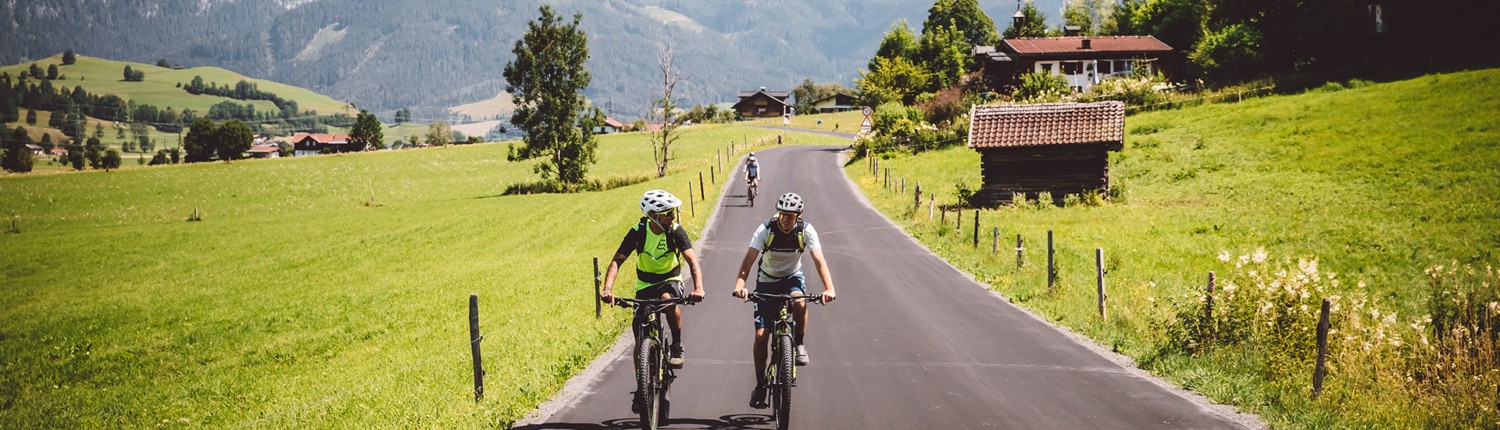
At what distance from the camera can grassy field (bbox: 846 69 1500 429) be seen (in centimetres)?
944

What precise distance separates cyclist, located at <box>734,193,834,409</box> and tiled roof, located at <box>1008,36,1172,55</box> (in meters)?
69.9

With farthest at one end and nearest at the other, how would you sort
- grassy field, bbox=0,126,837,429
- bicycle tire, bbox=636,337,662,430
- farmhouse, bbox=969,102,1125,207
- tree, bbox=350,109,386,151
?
tree, bbox=350,109,386,151 → farmhouse, bbox=969,102,1125,207 → grassy field, bbox=0,126,837,429 → bicycle tire, bbox=636,337,662,430

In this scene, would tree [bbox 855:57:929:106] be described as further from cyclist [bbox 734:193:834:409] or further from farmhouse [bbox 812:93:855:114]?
cyclist [bbox 734:193:834:409]

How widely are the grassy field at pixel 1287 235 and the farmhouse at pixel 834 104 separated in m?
89.4

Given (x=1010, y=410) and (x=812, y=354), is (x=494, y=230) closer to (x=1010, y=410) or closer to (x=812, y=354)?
(x=812, y=354)

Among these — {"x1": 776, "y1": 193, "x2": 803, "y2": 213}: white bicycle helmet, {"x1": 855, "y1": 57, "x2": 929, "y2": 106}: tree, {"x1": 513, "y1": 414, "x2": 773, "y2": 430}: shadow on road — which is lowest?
{"x1": 513, "y1": 414, "x2": 773, "y2": 430}: shadow on road

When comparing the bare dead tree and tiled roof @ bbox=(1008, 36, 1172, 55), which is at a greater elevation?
tiled roof @ bbox=(1008, 36, 1172, 55)

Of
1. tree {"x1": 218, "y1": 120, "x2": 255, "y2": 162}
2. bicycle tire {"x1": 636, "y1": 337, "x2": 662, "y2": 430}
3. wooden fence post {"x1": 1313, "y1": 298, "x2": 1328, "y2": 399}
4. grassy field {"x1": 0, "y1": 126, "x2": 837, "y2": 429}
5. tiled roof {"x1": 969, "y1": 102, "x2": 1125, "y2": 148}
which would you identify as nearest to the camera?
bicycle tire {"x1": 636, "y1": 337, "x2": 662, "y2": 430}

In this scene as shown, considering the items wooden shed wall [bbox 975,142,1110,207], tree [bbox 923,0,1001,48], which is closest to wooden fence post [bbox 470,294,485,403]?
wooden shed wall [bbox 975,142,1110,207]

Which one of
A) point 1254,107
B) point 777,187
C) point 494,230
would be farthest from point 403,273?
point 1254,107

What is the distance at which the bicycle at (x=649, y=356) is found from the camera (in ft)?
24.2

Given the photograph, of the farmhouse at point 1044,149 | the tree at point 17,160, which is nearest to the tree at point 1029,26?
the farmhouse at point 1044,149

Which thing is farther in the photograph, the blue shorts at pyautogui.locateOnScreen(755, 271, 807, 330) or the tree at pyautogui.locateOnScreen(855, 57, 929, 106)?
the tree at pyautogui.locateOnScreen(855, 57, 929, 106)

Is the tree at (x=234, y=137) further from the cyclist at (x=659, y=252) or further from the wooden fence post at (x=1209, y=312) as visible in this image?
the wooden fence post at (x=1209, y=312)
